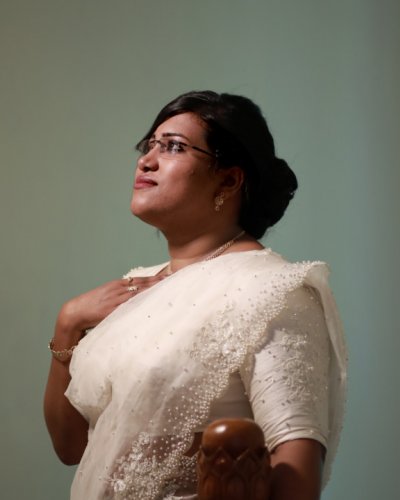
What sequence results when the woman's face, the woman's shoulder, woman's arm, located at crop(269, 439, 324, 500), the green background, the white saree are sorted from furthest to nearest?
the green background → the woman's face → the woman's shoulder → the white saree → woman's arm, located at crop(269, 439, 324, 500)

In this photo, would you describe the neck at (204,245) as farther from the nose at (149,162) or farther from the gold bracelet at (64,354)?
the gold bracelet at (64,354)

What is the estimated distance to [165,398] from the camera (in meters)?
1.24

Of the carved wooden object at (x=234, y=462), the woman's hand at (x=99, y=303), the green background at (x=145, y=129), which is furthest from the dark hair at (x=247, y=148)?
the carved wooden object at (x=234, y=462)

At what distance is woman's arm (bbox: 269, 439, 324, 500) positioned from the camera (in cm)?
104

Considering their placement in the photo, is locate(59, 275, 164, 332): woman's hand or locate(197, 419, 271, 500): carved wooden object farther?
locate(59, 275, 164, 332): woman's hand

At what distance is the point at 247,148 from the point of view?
4.98 feet

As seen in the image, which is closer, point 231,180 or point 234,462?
point 234,462

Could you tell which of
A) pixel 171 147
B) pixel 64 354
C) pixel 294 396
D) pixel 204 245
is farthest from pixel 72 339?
pixel 294 396

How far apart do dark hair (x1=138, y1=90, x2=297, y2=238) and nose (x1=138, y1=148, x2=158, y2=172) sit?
0.10 meters

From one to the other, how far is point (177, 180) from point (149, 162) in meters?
0.07

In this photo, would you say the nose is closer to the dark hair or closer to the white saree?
the dark hair

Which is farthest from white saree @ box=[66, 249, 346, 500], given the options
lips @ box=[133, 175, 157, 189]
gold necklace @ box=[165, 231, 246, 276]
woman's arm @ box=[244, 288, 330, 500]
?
lips @ box=[133, 175, 157, 189]

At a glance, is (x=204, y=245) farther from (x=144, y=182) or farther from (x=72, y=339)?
(x=72, y=339)

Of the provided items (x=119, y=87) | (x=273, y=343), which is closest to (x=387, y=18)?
(x=119, y=87)
